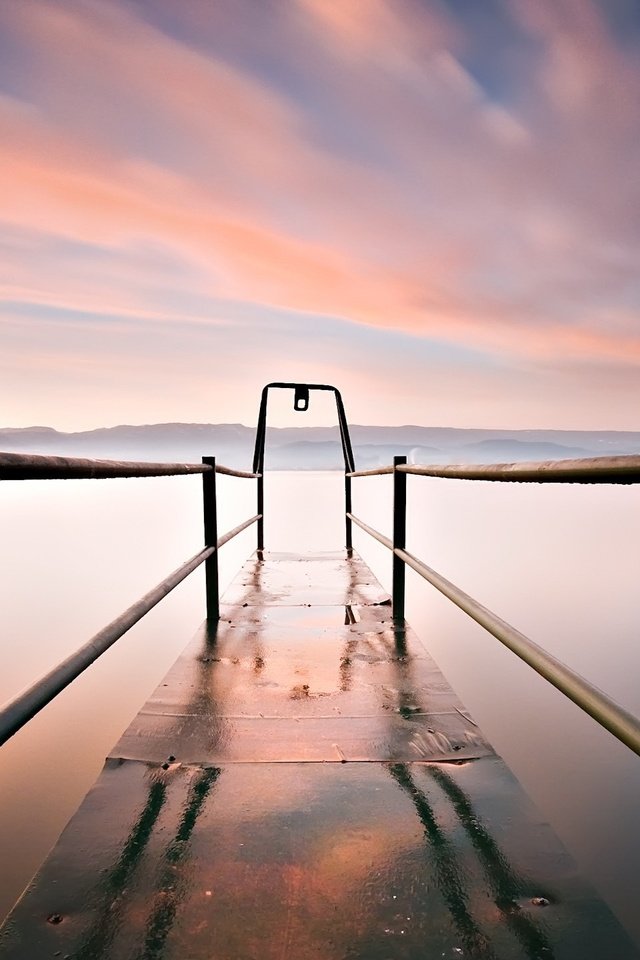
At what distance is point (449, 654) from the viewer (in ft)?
20.4

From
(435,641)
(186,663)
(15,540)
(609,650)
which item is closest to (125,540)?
(15,540)

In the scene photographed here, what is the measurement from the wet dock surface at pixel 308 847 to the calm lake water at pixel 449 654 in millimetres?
809

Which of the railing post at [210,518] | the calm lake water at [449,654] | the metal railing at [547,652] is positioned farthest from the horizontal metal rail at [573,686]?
the railing post at [210,518]

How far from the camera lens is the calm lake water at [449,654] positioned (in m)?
2.61

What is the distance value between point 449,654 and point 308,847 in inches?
211

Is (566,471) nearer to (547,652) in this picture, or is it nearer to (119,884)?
(547,652)

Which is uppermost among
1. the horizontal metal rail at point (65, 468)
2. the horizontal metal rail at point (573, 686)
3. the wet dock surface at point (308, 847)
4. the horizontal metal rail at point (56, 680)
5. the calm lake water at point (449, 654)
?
the horizontal metal rail at point (65, 468)

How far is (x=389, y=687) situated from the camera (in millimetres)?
2074

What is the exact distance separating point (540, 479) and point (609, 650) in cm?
654

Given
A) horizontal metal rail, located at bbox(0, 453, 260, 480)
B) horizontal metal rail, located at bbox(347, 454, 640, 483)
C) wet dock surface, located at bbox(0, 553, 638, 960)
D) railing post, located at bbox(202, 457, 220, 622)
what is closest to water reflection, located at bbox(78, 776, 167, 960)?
wet dock surface, located at bbox(0, 553, 638, 960)

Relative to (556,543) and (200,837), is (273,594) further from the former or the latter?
(556,543)

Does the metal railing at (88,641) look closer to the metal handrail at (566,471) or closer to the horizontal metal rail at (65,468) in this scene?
the horizontal metal rail at (65,468)

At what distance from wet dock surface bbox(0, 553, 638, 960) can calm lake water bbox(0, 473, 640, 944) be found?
809mm

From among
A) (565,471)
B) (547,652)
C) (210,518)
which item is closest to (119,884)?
(547,652)
